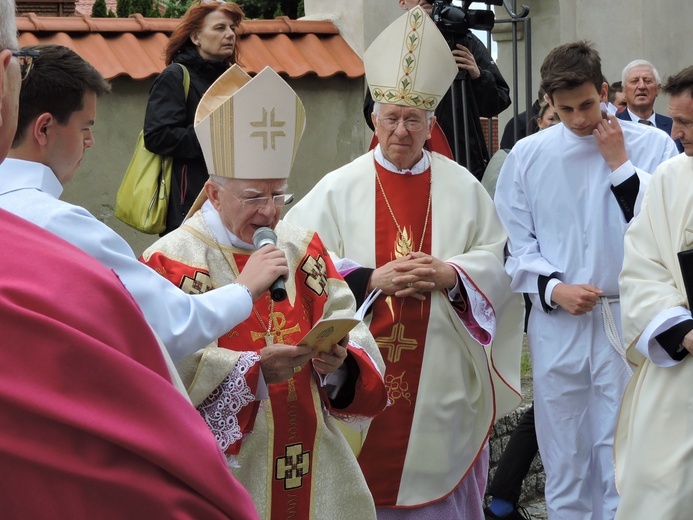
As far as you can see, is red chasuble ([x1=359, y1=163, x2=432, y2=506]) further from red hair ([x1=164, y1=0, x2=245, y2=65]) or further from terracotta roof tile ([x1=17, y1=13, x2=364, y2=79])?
terracotta roof tile ([x1=17, y1=13, x2=364, y2=79])

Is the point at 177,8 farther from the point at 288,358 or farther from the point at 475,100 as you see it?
the point at 288,358

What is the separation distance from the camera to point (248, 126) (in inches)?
140

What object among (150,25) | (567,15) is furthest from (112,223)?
(567,15)

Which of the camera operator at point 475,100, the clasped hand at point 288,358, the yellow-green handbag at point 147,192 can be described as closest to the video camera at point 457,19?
the camera operator at point 475,100

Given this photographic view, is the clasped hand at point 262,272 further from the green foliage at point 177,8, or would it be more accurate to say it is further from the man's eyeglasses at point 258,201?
the green foliage at point 177,8

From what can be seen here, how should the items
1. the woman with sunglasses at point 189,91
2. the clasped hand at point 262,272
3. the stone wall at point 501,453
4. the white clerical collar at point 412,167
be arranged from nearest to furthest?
the clasped hand at point 262,272
the white clerical collar at point 412,167
the woman with sunglasses at point 189,91
the stone wall at point 501,453

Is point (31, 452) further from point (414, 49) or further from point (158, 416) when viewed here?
point (414, 49)

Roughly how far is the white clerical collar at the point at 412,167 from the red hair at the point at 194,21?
1523mm

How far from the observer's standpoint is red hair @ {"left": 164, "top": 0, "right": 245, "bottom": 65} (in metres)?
6.01

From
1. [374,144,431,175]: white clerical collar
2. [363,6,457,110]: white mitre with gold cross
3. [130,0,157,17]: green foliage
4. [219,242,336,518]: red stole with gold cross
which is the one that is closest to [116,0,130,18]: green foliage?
[130,0,157,17]: green foliage

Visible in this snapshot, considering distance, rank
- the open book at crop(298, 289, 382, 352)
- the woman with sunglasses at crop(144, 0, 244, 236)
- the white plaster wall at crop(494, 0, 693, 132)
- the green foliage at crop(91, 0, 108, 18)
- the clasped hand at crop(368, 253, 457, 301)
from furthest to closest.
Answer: the green foliage at crop(91, 0, 108, 18)
the white plaster wall at crop(494, 0, 693, 132)
the woman with sunglasses at crop(144, 0, 244, 236)
the clasped hand at crop(368, 253, 457, 301)
the open book at crop(298, 289, 382, 352)

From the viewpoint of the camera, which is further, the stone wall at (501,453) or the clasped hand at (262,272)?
the stone wall at (501,453)

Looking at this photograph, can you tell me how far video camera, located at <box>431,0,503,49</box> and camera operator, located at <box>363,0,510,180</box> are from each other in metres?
0.06

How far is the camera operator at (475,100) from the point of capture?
593 centimetres
